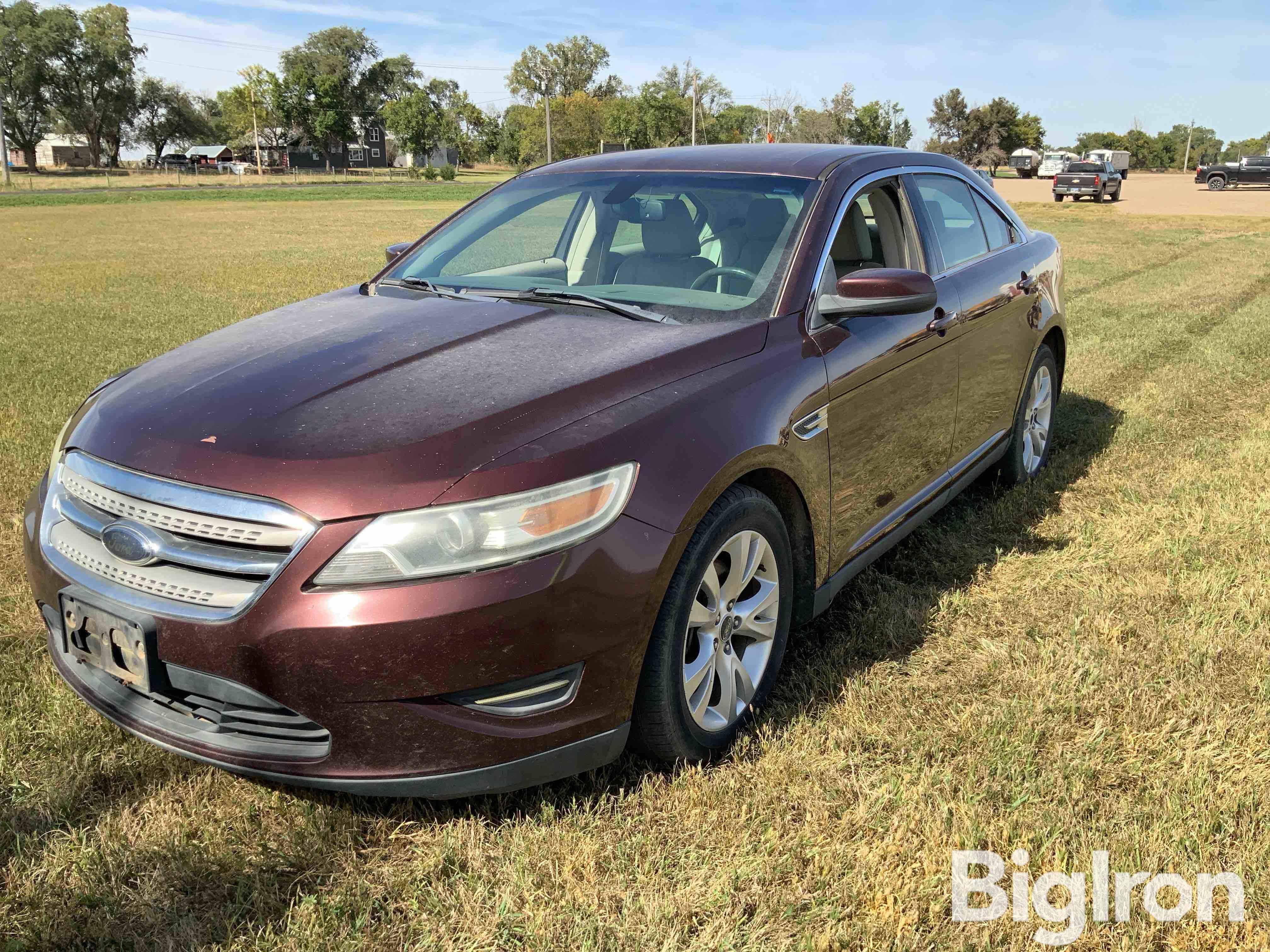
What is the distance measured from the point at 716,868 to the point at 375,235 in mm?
21110

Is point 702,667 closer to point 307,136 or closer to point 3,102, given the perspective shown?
point 3,102

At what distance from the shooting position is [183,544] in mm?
2199

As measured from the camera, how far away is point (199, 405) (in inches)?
98.3

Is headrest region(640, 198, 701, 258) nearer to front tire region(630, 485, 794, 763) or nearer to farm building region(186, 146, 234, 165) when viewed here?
front tire region(630, 485, 794, 763)

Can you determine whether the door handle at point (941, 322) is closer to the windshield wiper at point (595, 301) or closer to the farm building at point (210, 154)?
the windshield wiper at point (595, 301)

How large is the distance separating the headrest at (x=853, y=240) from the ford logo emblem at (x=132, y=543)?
7.27ft

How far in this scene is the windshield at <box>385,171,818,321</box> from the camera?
320 cm

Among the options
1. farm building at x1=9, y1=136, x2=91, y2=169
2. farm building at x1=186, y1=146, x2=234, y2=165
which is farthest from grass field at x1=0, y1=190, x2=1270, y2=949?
farm building at x1=9, y1=136, x2=91, y2=169

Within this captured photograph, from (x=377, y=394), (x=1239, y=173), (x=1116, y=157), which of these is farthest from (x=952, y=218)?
(x=1116, y=157)

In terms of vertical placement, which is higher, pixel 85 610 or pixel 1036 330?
pixel 1036 330

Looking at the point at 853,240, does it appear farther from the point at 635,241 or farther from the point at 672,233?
the point at 635,241

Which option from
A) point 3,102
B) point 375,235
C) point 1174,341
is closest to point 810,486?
point 1174,341

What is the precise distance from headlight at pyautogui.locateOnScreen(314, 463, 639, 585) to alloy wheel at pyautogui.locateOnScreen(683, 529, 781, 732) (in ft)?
1.67

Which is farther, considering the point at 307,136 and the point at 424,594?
the point at 307,136
